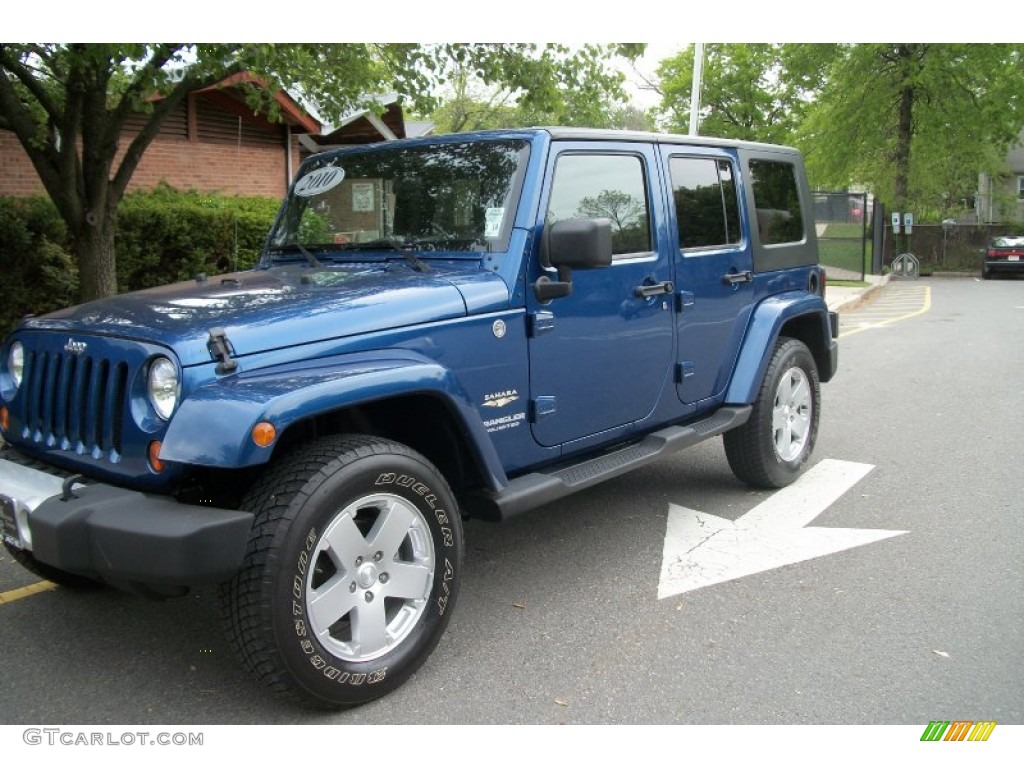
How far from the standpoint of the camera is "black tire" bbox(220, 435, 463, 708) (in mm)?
2750

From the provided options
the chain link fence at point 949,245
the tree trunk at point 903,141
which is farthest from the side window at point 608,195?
the chain link fence at point 949,245

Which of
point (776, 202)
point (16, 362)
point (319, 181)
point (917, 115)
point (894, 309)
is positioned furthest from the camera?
point (917, 115)

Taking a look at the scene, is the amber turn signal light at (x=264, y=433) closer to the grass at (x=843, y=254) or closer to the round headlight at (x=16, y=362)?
the round headlight at (x=16, y=362)

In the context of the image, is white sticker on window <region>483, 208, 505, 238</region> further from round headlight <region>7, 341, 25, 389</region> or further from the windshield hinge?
round headlight <region>7, 341, 25, 389</region>

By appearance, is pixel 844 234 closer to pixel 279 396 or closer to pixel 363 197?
pixel 363 197

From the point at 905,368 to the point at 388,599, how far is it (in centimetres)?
824

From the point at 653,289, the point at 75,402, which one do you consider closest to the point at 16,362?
the point at 75,402

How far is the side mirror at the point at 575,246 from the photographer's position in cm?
352

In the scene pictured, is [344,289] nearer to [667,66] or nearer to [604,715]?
[604,715]

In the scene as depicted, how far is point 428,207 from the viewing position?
397cm

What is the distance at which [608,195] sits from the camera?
4.23m

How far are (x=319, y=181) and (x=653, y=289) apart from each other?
1719mm

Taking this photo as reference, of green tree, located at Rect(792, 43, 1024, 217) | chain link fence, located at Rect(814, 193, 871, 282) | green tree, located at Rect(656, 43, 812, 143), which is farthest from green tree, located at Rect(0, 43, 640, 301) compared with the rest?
green tree, located at Rect(656, 43, 812, 143)
